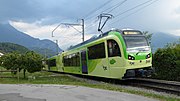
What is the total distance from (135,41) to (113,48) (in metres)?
1.44

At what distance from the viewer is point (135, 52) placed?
16469mm

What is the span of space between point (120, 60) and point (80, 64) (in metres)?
8.56

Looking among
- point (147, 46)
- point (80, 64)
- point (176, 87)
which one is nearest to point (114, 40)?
point (147, 46)

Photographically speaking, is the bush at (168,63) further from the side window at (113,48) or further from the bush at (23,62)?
the bush at (23,62)

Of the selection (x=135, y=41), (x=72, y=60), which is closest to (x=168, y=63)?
(x=135, y=41)

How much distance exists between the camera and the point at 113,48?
17.1 metres

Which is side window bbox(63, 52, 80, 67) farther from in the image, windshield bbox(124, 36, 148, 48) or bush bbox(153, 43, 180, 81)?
windshield bbox(124, 36, 148, 48)

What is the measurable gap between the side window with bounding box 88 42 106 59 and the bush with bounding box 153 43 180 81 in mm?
4633

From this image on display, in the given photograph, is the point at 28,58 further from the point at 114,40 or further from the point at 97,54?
the point at 114,40

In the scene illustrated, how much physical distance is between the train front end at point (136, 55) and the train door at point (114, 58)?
54cm

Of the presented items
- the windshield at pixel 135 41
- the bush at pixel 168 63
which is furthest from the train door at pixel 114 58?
the bush at pixel 168 63

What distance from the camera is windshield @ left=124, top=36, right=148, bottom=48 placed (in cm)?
1667

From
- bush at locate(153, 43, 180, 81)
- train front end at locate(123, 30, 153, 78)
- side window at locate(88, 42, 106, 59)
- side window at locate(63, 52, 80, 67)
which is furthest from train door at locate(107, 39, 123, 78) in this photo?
side window at locate(63, 52, 80, 67)

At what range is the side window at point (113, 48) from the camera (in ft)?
54.9
